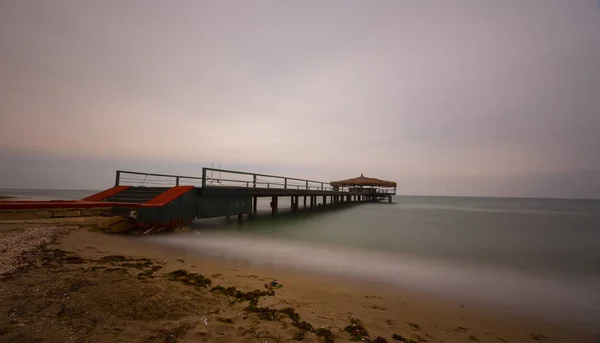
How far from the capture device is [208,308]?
356 cm

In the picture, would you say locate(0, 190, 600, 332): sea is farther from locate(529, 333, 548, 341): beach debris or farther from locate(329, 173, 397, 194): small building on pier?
locate(329, 173, 397, 194): small building on pier

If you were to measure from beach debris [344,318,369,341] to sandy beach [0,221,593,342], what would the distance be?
1 cm

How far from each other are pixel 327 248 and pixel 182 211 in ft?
→ 22.0

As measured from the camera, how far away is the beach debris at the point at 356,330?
124 inches

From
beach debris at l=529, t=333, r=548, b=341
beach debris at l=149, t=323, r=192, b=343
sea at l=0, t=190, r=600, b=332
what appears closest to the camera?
beach debris at l=149, t=323, r=192, b=343

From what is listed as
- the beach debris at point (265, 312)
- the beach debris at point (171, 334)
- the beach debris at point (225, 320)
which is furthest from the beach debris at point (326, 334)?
the beach debris at point (171, 334)

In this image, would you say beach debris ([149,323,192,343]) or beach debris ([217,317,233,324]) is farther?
beach debris ([217,317,233,324])

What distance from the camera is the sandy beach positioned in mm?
2875

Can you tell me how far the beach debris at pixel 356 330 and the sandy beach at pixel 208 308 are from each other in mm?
15

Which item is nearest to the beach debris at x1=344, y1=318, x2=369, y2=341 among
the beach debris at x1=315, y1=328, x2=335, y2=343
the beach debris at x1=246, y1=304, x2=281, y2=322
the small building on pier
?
the beach debris at x1=315, y1=328, x2=335, y2=343

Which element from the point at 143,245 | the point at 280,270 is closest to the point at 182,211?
the point at 143,245

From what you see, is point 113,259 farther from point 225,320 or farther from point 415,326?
point 415,326

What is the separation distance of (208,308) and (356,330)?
7.12 ft

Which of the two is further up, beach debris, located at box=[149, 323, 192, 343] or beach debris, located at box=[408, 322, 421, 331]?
beach debris, located at box=[149, 323, 192, 343]
